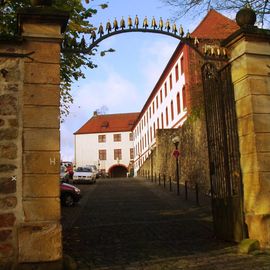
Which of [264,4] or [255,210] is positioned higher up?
[264,4]

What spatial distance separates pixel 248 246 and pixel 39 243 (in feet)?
11.9

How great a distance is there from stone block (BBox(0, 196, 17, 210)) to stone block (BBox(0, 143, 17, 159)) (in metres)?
0.64

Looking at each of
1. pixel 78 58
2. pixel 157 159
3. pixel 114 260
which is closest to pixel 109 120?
pixel 157 159

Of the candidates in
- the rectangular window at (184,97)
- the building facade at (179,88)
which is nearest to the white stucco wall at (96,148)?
the building facade at (179,88)

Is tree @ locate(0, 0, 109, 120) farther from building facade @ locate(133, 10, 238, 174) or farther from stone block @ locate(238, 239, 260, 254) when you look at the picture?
building facade @ locate(133, 10, 238, 174)

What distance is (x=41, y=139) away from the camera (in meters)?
7.00

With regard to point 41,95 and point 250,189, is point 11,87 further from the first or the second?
point 250,189

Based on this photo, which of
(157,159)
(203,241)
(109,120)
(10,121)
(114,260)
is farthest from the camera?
(109,120)

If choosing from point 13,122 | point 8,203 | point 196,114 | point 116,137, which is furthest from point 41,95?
point 116,137

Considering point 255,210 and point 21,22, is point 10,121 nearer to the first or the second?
point 21,22

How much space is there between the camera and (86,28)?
39.8ft

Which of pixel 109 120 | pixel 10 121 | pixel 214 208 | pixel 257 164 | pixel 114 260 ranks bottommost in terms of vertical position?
pixel 114 260

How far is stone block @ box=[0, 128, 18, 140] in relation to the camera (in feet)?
22.8

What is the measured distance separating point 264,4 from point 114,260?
7616mm
